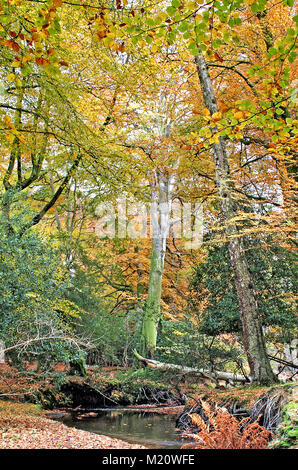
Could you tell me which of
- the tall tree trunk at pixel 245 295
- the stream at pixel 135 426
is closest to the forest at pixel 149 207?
the tall tree trunk at pixel 245 295

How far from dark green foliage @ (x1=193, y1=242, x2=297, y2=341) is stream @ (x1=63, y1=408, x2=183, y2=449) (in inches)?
100

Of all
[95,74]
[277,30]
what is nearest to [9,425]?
[95,74]

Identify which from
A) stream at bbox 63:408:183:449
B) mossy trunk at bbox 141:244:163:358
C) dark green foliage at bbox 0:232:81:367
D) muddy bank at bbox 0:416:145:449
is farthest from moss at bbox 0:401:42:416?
mossy trunk at bbox 141:244:163:358

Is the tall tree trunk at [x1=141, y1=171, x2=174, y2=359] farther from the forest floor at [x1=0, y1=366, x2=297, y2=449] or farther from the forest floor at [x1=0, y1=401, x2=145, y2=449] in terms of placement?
the forest floor at [x1=0, y1=401, x2=145, y2=449]

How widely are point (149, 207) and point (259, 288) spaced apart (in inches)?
138

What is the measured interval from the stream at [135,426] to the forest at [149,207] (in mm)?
168

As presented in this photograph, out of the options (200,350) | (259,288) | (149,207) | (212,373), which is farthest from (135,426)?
(149,207)

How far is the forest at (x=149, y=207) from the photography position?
3.85m

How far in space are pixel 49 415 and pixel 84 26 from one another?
9.16 m

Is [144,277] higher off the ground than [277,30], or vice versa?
[277,30]

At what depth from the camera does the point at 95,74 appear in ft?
25.4

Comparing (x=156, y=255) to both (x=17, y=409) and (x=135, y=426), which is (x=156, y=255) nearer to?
(x=135, y=426)
